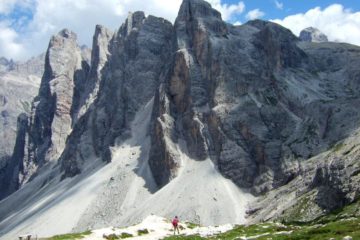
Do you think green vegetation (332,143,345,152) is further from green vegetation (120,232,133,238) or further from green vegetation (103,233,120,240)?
green vegetation (103,233,120,240)

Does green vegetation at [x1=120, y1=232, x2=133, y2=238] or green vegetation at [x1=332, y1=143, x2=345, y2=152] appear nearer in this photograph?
green vegetation at [x1=120, y1=232, x2=133, y2=238]

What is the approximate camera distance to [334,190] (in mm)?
91062

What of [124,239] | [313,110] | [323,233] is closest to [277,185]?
[313,110]

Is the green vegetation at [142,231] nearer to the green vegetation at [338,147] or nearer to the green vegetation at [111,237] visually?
the green vegetation at [111,237]

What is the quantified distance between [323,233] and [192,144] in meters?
157

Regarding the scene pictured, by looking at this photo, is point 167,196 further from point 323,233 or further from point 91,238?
point 323,233

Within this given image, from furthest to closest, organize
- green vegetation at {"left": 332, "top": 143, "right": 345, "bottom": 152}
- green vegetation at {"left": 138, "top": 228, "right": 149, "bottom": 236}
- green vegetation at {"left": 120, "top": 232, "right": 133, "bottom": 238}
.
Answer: green vegetation at {"left": 332, "top": 143, "right": 345, "bottom": 152} < green vegetation at {"left": 138, "top": 228, "right": 149, "bottom": 236} < green vegetation at {"left": 120, "top": 232, "right": 133, "bottom": 238}

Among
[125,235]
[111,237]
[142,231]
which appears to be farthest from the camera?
[142,231]

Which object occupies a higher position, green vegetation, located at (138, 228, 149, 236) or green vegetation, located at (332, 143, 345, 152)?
green vegetation, located at (332, 143, 345, 152)

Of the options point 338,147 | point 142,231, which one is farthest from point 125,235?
point 338,147

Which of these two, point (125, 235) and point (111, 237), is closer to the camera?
point (111, 237)

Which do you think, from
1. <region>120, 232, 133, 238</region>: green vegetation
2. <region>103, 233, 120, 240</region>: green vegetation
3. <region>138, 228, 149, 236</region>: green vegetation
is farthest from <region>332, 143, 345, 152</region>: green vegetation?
<region>103, 233, 120, 240</region>: green vegetation

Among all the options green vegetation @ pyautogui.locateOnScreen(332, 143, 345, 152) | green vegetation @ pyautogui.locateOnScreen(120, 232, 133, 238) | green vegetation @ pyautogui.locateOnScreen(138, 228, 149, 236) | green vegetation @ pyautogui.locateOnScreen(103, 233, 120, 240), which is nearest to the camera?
green vegetation @ pyautogui.locateOnScreen(103, 233, 120, 240)

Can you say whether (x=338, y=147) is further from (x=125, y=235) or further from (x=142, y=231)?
(x=125, y=235)
